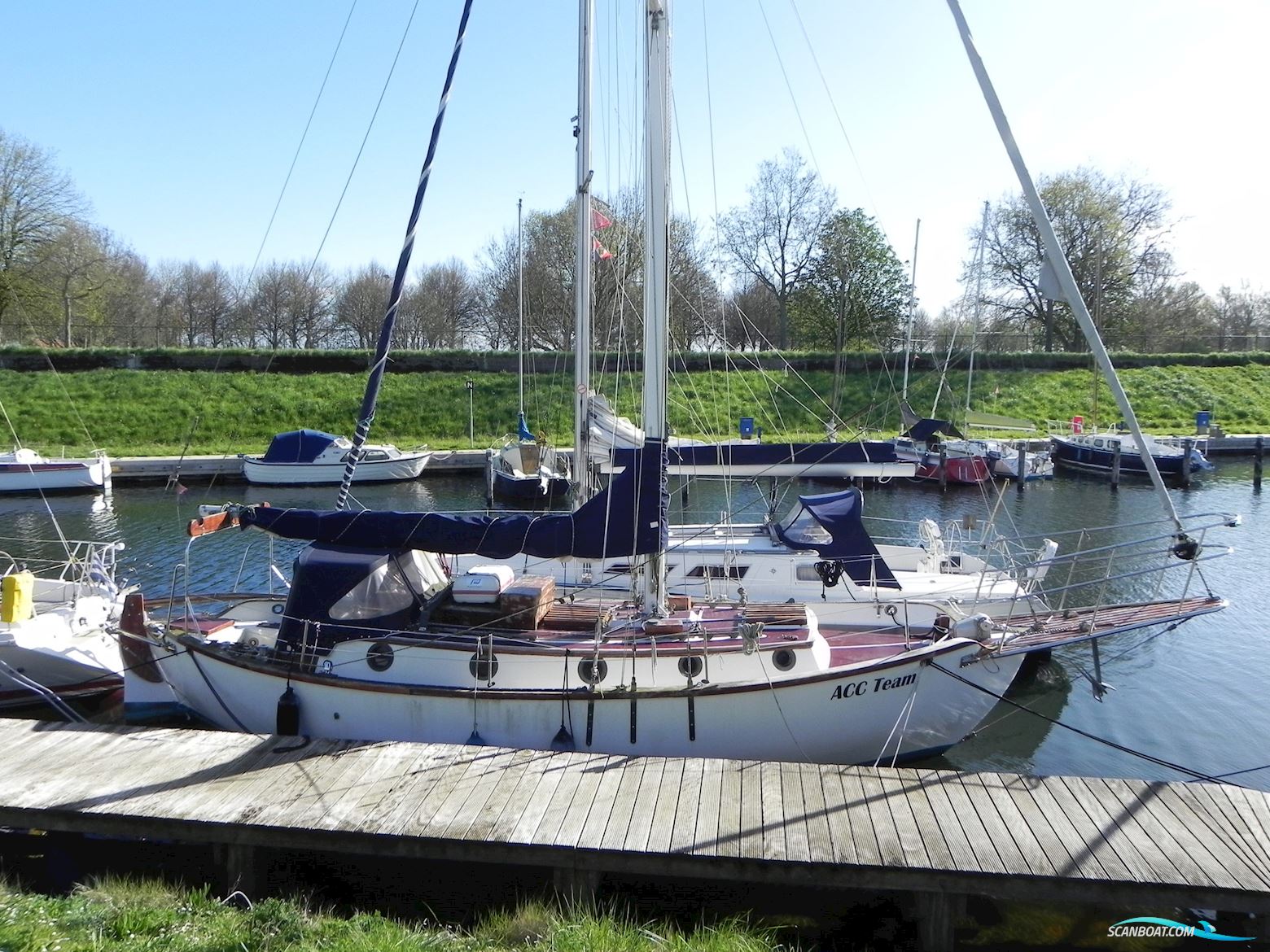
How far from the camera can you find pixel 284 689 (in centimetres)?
1013

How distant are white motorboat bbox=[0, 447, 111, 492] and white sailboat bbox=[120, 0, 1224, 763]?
77.4ft

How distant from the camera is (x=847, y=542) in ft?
47.8

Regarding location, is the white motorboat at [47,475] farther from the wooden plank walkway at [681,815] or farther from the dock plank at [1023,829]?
the dock plank at [1023,829]

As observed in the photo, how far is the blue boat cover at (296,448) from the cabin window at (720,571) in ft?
74.9

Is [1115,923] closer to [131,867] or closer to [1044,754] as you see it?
[1044,754]

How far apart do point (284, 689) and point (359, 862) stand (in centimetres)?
251

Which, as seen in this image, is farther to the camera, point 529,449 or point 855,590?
point 529,449

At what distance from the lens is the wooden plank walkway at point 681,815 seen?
271 inches

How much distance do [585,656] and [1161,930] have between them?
19.3 ft

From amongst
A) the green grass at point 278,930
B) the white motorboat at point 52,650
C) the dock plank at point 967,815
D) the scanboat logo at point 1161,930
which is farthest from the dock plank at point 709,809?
the white motorboat at point 52,650

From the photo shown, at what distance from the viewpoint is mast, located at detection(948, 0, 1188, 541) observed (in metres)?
8.07

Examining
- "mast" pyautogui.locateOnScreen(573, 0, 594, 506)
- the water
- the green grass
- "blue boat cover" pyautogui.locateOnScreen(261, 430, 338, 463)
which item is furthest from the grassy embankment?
the green grass

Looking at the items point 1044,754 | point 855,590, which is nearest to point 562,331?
point 855,590

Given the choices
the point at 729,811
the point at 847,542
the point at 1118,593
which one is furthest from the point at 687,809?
the point at 1118,593
